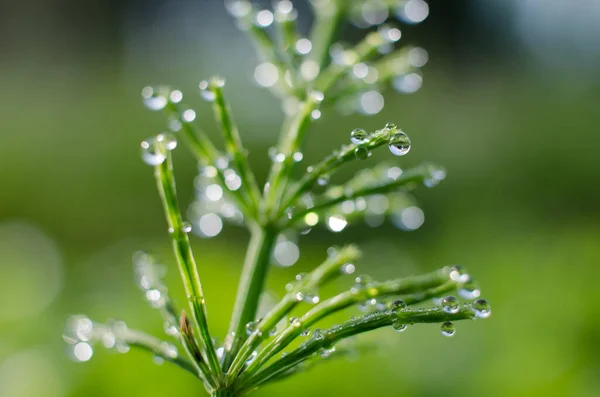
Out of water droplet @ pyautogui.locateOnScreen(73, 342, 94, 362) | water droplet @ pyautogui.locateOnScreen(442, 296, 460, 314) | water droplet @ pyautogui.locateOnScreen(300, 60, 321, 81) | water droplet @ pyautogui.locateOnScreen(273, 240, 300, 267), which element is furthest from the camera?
water droplet @ pyautogui.locateOnScreen(273, 240, 300, 267)

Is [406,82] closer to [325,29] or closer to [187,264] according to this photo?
[325,29]

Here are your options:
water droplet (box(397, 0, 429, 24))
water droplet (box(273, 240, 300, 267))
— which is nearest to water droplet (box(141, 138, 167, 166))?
water droplet (box(397, 0, 429, 24))

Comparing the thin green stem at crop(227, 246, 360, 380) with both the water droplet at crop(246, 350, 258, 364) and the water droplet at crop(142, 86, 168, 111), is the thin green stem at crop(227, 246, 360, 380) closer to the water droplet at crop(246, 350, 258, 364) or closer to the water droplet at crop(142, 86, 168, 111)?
the water droplet at crop(246, 350, 258, 364)

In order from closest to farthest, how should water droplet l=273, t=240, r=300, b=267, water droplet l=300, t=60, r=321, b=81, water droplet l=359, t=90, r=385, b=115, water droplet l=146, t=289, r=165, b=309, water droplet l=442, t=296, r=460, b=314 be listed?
water droplet l=442, t=296, r=460, b=314 → water droplet l=146, t=289, r=165, b=309 → water droplet l=300, t=60, r=321, b=81 → water droplet l=359, t=90, r=385, b=115 → water droplet l=273, t=240, r=300, b=267

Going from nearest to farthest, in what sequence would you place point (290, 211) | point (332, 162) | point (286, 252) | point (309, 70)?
point (332, 162) < point (290, 211) < point (309, 70) < point (286, 252)

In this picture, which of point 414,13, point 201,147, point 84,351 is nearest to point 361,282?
point 201,147

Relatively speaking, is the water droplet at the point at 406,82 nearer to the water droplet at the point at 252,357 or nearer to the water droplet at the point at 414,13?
the water droplet at the point at 414,13
